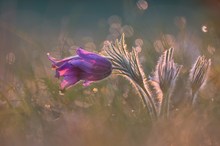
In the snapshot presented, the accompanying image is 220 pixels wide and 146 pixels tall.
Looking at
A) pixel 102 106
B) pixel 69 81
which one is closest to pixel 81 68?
pixel 69 81

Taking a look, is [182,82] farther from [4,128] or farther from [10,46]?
[10,46]

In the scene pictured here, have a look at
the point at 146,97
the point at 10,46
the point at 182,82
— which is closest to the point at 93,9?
the point at 10,46

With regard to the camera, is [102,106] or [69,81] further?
[102,106]

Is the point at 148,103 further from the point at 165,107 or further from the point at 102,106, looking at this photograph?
the point at 102,106

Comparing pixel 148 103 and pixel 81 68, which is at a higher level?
pixel 81 68

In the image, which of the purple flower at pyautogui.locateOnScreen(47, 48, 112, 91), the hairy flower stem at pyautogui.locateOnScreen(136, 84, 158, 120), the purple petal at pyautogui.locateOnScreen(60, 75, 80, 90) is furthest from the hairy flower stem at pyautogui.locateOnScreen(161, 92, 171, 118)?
the purple petal at pyautogui.locateOnScreen(60, 75, 80, 90)

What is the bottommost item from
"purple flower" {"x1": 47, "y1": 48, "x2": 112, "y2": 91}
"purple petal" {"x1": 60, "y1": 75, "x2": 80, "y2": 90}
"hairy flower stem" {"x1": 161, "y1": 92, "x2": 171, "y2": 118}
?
"hairy flower stem" {"x1": 161, "y1": 92, "x2": 171, "y2": 118}

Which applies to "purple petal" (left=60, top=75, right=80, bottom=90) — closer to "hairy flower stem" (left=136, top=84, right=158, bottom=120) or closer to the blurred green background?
the blurred green background

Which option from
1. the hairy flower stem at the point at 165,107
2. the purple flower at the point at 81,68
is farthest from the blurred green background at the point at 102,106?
the purple flower at the point at 81,68
